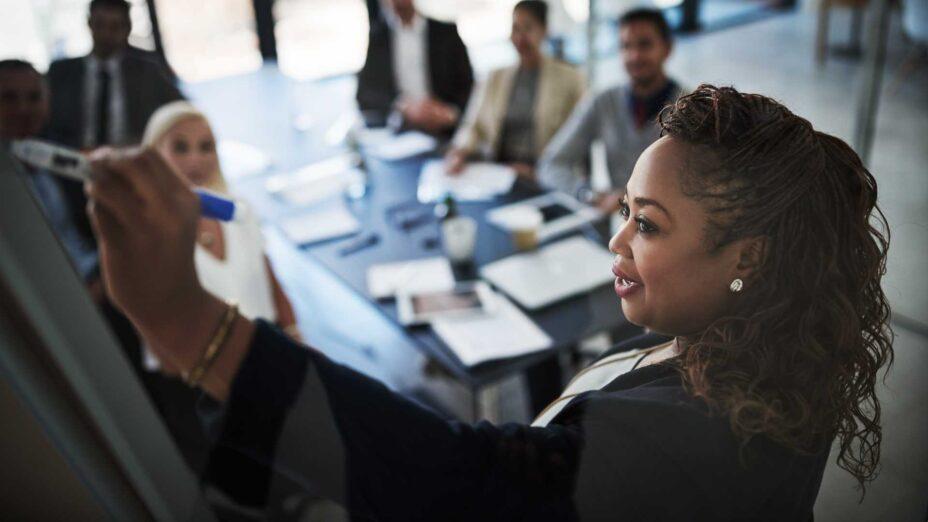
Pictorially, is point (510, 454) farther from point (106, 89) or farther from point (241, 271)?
point (106, 89)

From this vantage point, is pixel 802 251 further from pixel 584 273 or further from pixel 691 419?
pixel 584 273

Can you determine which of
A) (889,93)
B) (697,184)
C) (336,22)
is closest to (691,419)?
(697,184)

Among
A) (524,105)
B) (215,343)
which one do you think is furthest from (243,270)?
(524,105)

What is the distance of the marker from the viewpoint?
1.79ft

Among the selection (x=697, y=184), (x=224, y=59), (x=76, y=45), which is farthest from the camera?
(x=224, y=59)

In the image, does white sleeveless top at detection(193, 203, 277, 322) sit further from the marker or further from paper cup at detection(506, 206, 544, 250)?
paper cup at detection(506, 206, 544, 250)

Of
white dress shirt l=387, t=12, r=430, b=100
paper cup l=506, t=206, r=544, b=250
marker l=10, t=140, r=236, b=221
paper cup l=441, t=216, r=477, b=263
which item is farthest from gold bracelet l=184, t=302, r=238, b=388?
white dress shirt l=387, t=12, r=430, b=100

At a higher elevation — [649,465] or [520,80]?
[649,465]

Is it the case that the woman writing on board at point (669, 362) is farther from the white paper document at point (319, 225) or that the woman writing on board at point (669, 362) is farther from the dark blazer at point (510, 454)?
the white paper document at point (319, 225)

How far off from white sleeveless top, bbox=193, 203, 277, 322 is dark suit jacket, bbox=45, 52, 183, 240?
126 millimetres

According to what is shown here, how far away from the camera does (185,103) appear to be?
0.77 meters

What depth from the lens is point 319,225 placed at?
2.31 m

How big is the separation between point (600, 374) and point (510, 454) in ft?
0.38

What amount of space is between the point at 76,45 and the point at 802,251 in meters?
0.70
